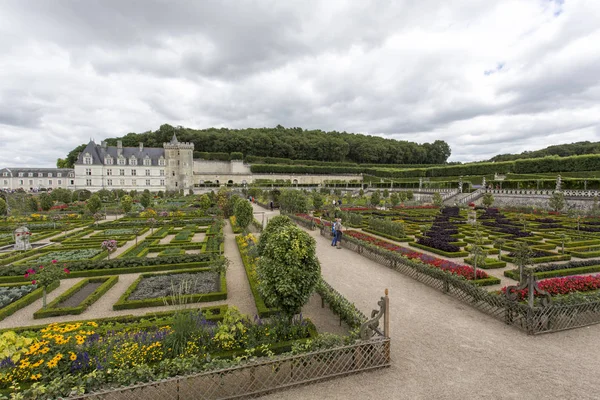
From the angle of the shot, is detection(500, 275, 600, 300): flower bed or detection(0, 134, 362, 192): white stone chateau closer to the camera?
detection(500, 275, 600, 300): flower bed

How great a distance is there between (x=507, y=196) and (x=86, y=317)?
158 feet

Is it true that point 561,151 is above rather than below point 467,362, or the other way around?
above

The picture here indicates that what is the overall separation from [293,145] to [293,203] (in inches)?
2851

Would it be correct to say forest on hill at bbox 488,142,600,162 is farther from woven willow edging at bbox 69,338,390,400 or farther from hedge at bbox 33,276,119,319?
hedge at bbox 33,276,119,319

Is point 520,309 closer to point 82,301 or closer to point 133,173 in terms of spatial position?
point 82,301

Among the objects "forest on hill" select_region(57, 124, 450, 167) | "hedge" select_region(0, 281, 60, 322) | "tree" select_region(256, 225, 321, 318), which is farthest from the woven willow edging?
"forest on hill" select_region(57, 124, 450, 167)

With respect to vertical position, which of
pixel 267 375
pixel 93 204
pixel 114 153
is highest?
pixel 114 153

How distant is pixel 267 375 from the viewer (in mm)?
6031

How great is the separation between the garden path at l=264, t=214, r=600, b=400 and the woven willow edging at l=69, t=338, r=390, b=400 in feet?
0.65

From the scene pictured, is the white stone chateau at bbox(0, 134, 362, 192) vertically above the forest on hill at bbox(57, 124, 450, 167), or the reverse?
the forest on hill at bbox(57, 124, 450, 167)

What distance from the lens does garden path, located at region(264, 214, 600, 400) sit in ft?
18.6

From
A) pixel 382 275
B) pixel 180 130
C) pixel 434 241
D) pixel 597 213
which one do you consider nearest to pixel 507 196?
pixel 597 213

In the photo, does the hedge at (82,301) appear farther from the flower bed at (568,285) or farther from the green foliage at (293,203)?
the green foliage at (293,203)

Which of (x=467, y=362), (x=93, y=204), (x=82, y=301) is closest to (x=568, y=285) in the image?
(x=467, y=362)
